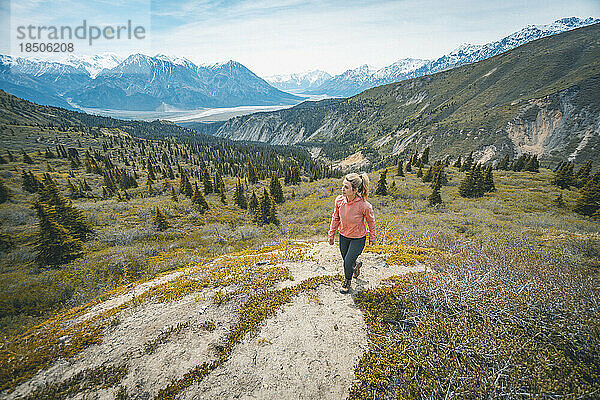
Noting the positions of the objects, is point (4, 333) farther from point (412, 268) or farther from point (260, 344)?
point (412, 268)

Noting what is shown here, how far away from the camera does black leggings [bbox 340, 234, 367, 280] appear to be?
6.54 metres

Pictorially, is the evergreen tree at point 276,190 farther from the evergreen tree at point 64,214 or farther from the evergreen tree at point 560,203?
the evergreen tree at point 560,203

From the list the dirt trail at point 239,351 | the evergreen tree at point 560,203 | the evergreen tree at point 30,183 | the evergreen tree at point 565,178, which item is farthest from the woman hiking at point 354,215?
the evergreen tree at point 30,183

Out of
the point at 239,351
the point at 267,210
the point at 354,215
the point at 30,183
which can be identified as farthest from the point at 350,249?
the point at 30,183

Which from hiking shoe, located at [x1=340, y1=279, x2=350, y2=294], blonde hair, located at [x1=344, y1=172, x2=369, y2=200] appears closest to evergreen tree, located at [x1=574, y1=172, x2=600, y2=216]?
blonde hair, located at [x1=344, y1=172, x2=369, y2=200]

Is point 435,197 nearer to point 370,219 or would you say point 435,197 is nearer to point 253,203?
point 370,219

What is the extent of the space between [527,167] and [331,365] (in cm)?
6737

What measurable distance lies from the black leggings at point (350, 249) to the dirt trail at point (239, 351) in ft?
3.11

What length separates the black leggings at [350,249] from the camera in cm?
654

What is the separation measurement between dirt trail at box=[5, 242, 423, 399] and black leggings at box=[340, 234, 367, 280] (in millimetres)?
949

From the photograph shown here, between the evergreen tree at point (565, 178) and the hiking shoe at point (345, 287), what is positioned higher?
the evergreen tree at point (565, 178)

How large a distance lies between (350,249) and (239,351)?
3.73 meters

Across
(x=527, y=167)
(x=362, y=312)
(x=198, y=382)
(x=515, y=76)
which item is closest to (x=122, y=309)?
(x=198, y=382)

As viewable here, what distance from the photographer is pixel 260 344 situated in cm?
545
